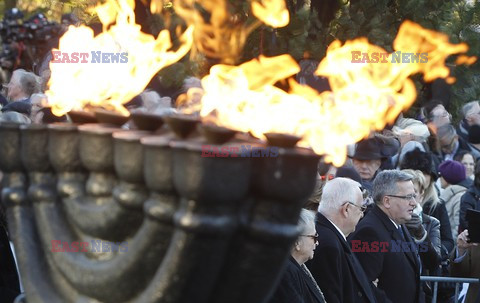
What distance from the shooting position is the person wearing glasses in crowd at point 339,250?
6.05m

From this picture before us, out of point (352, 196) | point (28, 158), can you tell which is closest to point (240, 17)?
point (352, 196)

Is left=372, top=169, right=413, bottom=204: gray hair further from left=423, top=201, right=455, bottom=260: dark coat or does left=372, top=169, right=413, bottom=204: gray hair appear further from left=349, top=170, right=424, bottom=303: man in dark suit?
left=423, top=201, right=455, bottom=260: dark coat

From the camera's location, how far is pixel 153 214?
2898mm

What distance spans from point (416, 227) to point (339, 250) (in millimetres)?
1898

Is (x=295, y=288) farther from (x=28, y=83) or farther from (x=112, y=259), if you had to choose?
(x=28, y=83)

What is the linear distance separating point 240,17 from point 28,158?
4.74 metres

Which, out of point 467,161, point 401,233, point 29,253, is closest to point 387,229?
point 401,233

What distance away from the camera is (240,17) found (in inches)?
320

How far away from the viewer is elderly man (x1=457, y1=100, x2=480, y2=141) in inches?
446

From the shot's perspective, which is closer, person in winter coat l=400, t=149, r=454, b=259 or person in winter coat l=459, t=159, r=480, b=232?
person in winter coat l=400, t=149, r=454, b=259

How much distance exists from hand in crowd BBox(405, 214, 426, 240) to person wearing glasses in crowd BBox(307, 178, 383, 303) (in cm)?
136

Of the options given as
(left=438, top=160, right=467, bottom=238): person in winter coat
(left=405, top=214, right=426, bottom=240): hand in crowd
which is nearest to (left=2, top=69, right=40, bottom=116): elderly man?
(left=405, top=214, right=426, bottom=240): hand in crowd

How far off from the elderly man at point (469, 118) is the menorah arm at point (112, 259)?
844 cm

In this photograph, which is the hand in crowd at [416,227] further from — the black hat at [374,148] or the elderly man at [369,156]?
the black hat at [374,148]
